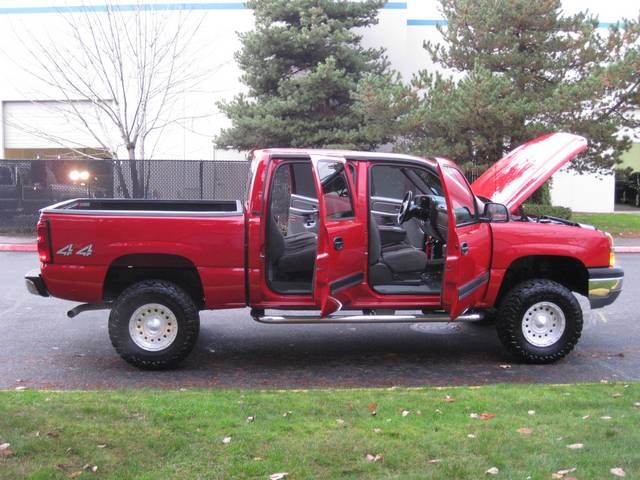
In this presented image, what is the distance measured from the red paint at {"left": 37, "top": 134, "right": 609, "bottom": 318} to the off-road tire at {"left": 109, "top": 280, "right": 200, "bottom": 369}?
0.25m

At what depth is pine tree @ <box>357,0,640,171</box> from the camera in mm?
16703

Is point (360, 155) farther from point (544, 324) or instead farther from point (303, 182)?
point (544, 324)

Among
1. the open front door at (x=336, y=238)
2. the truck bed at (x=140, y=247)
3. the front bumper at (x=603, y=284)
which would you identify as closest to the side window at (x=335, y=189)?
the open front door at (x=336, y=238)

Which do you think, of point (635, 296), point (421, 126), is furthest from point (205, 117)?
point (635, 296)

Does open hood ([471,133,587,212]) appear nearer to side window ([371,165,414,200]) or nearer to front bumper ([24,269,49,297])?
side window ([371,165,414,200])

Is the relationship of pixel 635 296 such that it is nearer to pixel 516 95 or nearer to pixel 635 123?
pixel 516 95

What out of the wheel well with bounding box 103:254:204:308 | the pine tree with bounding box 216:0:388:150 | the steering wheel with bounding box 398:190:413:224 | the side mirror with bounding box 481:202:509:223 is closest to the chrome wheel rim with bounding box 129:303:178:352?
the wheel well with bounding box 103:254:204:308

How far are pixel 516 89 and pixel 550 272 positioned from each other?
39.4 feet

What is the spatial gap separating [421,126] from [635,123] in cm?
611

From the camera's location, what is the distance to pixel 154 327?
6.21 m

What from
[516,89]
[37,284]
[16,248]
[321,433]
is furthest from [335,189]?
[516,89]

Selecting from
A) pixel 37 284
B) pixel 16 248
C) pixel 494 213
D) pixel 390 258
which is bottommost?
pixel 16 248

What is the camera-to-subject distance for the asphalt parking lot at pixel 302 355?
5996mm

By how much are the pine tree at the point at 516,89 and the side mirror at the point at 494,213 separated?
10.7 metres
